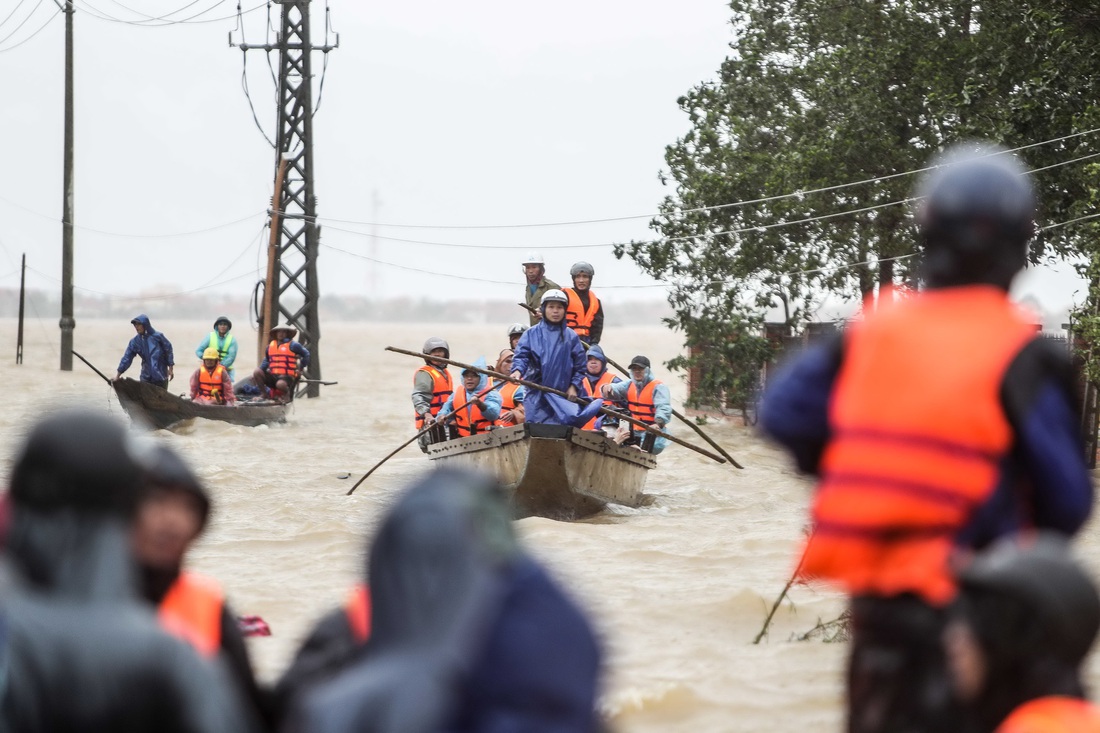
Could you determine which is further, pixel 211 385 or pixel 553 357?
pixel 211 385

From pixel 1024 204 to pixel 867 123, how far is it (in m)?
19.8

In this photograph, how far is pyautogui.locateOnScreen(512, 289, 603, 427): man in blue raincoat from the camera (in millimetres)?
14195

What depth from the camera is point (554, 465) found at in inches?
589

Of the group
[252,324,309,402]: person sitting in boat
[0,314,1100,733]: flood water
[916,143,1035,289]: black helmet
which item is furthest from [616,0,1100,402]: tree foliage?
[916,143,1035,289]: black helmet

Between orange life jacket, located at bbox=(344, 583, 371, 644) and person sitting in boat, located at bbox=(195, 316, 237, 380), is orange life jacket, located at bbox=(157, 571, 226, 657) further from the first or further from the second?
person sitting in boat, located at bbox=(195, 316, 237, 380)

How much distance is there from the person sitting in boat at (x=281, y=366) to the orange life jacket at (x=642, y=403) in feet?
35.6

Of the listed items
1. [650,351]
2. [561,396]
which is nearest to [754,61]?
[561,396]

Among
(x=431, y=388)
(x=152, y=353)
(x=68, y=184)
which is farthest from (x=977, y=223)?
(x=68, y=184)

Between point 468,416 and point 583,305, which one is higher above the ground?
point 583,305

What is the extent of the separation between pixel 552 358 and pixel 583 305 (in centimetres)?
250

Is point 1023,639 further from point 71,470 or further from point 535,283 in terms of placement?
point 535,283

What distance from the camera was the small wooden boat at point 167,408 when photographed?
2433 cm

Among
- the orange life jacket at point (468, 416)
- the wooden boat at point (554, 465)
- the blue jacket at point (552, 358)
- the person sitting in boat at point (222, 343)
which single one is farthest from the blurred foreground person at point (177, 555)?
the person sitting in boat at point (222, 343)

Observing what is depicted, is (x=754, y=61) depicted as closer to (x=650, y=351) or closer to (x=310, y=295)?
(x=310, y=295)
